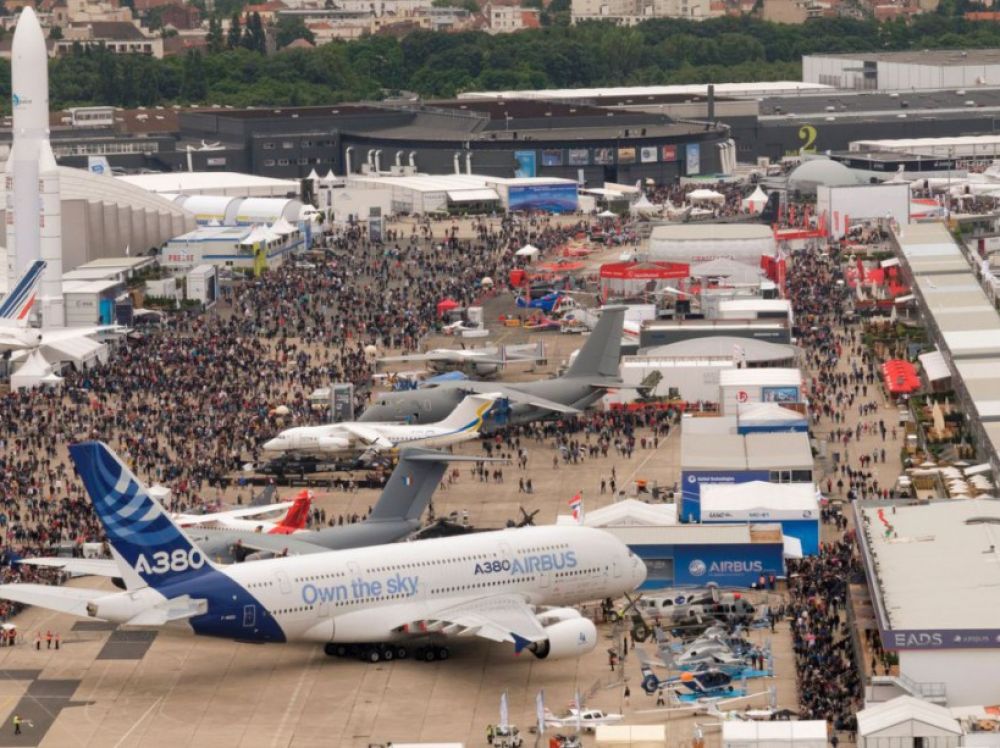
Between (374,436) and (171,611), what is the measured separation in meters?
35.0

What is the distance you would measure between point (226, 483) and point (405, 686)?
30958 millimetres

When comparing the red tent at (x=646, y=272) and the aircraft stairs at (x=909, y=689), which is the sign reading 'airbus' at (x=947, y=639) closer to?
the aircraft stairs at (x=909, y=689)

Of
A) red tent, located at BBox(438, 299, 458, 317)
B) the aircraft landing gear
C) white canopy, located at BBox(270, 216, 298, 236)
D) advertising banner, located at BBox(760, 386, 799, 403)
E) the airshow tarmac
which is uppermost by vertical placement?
white canopy, located at BBox(270, 216, 298, 236)

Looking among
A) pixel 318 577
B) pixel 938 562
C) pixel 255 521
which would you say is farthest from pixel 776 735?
pixel 255 521

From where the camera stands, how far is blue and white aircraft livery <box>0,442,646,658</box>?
70125 mm

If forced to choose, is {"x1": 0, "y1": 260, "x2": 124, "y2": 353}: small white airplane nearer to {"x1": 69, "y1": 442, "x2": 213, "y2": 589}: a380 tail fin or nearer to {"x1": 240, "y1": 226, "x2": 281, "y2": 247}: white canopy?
{"x1": 240, "y1": 226, "x2": 281, "y2": 247}: white canopy

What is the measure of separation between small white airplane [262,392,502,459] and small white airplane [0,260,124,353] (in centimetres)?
2385

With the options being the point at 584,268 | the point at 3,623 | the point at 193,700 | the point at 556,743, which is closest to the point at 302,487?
the point at 3,623

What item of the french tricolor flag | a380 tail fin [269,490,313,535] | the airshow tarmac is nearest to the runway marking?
the airshow tarmac

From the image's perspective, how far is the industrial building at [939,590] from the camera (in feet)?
218

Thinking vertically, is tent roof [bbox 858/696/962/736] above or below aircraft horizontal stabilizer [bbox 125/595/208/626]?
below

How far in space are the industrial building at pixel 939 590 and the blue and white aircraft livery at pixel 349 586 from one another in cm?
919

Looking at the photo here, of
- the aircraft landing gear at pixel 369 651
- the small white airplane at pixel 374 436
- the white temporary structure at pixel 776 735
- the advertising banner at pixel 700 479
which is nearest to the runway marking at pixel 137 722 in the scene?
the aircraft landing gear at pixel 369 651

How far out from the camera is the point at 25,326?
125562 mm
